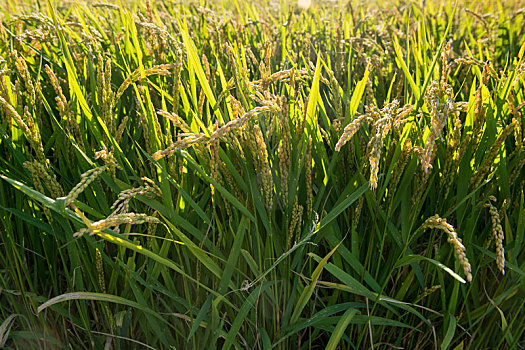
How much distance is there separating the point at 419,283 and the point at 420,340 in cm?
18

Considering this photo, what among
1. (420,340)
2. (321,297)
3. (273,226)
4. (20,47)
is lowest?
(420,340)

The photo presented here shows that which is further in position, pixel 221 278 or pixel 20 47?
pixel 20 47

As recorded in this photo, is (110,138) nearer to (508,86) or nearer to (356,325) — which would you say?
(356,325)

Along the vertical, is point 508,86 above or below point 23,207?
above

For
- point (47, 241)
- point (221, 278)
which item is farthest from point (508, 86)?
point (47, 241)

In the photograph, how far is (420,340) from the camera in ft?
4.24

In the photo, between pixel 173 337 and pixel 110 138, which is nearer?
pixel 110 138

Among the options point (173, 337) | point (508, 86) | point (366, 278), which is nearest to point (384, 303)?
point (366, 278)

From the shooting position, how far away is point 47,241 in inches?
50.6

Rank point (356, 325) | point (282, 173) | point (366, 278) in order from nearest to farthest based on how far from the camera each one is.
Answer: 1. point (282, 173)
2. point (366, 278)
3. point (356, 325)

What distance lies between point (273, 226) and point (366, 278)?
0.88 feet

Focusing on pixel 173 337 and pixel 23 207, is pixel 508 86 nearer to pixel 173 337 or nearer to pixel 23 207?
pixel 173 337

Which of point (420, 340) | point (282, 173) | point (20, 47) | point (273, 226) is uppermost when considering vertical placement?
point (20, 47)

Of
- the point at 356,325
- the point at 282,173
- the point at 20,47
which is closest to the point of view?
the point at 282,173
